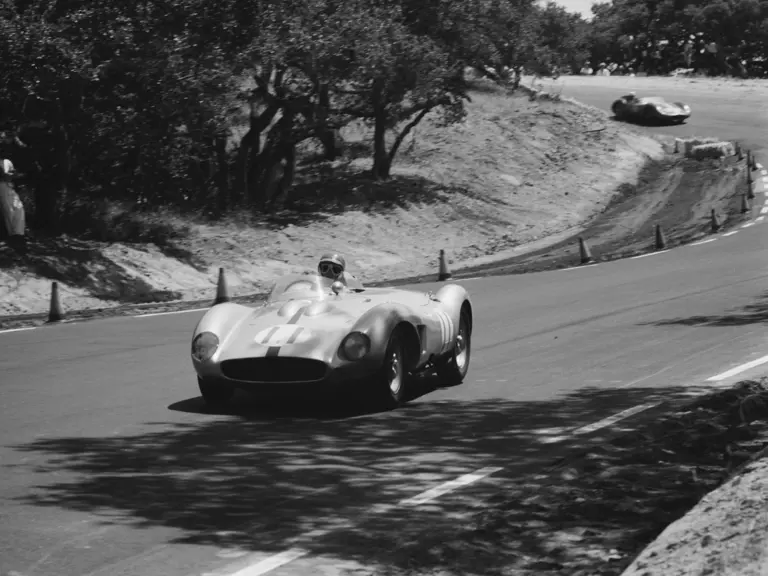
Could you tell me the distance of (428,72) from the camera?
130ft

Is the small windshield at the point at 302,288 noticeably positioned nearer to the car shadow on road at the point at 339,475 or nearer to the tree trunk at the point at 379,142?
the car shadow on road at the point at 339,475

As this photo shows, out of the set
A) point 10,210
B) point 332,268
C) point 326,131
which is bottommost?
point 332,268

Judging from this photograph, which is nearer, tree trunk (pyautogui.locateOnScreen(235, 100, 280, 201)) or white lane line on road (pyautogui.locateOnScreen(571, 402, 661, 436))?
white lane line on road (pyautogui.locateOnScreen(571, 402, 661, 436))

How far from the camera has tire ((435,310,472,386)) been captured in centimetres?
1246

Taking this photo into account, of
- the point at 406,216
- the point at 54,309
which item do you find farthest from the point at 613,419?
the point at 406,216

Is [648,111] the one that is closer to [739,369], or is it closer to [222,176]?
[222,176]

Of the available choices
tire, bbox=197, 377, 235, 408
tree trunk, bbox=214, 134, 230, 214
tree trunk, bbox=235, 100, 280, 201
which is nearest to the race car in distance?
tree trunk, bbox=235, 100, 280, 201

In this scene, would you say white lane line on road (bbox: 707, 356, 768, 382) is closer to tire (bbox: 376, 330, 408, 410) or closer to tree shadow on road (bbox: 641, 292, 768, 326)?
tire (bbox: 376, 330, 408, 410)

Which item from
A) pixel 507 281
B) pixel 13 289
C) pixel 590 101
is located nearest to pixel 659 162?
pixel 590 101

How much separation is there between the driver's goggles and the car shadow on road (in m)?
1.54

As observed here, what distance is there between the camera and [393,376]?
36.0ft

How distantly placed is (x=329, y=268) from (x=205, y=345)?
1.54 metres

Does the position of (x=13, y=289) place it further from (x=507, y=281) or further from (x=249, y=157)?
(x=249, y=157)

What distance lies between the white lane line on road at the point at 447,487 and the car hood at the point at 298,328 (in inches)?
100
